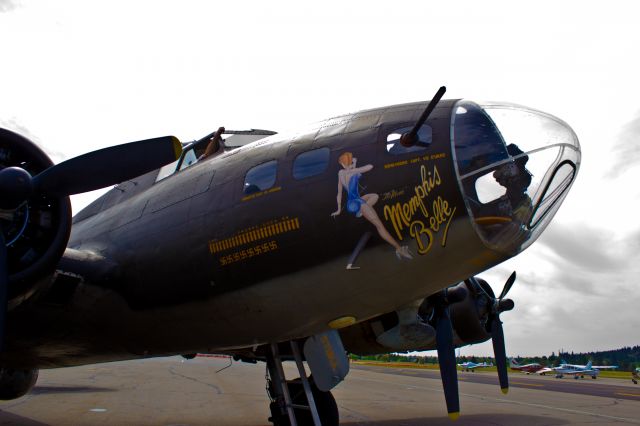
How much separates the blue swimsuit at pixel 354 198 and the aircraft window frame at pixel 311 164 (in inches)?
14.1

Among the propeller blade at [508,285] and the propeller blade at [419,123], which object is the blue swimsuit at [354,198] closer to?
the propeller blade at [419,123]

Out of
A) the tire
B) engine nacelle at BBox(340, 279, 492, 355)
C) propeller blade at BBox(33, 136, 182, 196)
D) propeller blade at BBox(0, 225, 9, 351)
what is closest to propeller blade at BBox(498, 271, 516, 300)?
engine nacelle at BBox(340, 279, 492, 355)

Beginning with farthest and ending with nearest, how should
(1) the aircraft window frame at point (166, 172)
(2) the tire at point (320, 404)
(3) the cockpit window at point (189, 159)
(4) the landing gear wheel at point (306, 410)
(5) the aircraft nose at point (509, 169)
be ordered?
(2) the tire at point (320, 404), (4) the landing gear wheel at point (306, 410), (1) the aircraft window frame at point (166, 172), (3) the cockpit window at point (189, 159), (5) the aircraft nose at point (509, 169)

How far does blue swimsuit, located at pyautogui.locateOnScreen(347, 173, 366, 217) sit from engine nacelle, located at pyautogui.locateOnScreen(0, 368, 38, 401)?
31.8ft

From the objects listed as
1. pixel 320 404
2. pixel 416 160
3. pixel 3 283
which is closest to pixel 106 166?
pixel 3 283

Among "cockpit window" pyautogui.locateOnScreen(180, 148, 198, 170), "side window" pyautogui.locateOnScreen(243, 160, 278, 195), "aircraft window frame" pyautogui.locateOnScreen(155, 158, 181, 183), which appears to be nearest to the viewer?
"side window" pyautogui.locateOnScreen(243, 160, 278, 195)

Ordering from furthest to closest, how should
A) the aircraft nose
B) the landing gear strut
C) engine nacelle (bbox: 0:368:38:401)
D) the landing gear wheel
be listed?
1. engine nacelle (bbox: 0:368:38:401)
2. the landing gear wheel
3. the landing gear strut
4. the aircraft nose

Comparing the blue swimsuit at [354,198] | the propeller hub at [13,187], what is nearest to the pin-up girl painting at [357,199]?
the blue swimsuit at [354,198]

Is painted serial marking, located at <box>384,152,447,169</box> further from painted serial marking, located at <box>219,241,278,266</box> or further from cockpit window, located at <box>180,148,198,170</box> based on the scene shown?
cockpit window, located at <box>180,148,198,170</box>

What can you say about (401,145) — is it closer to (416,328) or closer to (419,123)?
(419,123)

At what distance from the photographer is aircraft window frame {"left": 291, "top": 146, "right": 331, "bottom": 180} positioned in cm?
554

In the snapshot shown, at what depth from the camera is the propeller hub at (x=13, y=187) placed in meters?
4.99

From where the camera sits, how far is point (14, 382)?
11.8 m

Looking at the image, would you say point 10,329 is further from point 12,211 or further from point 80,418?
point 80,418
